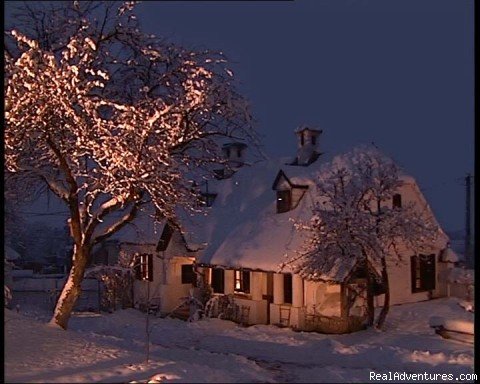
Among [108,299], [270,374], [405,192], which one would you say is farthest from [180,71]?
[108,299]

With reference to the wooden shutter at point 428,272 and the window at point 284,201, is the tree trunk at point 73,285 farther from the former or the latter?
the wooden shutter at point 428,272

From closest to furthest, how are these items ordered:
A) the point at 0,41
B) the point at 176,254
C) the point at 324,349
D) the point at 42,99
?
the point at 0,41 < the point at 42,99 < the point at 324,349 < the point at 176,254

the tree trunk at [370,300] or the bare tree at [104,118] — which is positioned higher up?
the bare tree at [104,118]

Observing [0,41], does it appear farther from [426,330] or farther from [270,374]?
[426,330]

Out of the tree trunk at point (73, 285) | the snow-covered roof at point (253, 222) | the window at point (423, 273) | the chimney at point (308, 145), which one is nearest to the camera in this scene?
the tree trunk at point (73, 285)

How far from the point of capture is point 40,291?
112 ft

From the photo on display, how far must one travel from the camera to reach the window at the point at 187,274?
2977 cm

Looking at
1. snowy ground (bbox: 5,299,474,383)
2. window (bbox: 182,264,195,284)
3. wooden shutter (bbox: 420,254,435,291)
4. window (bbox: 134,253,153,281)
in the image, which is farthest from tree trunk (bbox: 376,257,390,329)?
window (bbox: 134,253,153,281)

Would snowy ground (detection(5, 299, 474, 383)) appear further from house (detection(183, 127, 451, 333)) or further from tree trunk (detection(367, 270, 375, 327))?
house (detection(183, 127, 451, 333))

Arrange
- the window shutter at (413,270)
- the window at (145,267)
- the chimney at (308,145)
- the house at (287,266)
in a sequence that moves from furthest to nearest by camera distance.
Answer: the window at (145,267) < the chimney at (308,145) < the window shutter at (413,270) < the house at (287,266)

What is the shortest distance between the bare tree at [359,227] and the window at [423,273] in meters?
4.51

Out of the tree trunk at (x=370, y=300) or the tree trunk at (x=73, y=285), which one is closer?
the tree trunk at (x=73, y=285)

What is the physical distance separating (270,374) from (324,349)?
5.81m

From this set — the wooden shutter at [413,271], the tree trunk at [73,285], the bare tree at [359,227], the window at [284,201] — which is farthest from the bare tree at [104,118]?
the wooden shutter at [413,271]
